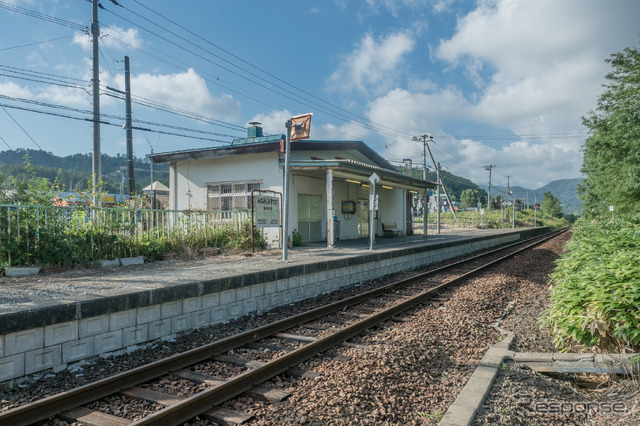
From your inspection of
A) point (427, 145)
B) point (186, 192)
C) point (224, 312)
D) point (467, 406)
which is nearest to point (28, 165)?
point (224, 312)

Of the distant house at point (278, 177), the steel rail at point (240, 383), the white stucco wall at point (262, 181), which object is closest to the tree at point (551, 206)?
the distant house at point (278, 177)

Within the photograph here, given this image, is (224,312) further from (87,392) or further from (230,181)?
(230,181)

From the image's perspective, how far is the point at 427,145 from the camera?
38.7m

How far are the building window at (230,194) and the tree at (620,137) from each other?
1907 cm

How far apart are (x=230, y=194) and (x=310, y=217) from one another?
11.6ft

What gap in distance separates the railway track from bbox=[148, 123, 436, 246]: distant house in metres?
8.37

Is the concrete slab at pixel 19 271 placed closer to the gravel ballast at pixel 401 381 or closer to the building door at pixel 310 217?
the gravel ballast at pixel 401 381

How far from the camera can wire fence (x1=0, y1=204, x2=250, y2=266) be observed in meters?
8.05

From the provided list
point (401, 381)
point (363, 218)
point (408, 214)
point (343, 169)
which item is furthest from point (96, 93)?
point (408, 214)

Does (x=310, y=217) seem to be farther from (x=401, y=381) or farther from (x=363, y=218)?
(x=401, y=381)

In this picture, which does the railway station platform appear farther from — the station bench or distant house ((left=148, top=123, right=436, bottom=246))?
the station bench

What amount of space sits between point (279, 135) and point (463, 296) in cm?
1080

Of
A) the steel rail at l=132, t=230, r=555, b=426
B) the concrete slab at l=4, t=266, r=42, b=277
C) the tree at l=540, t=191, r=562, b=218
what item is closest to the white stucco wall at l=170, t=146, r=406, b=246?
the concrete slab at l=4, t=266, r=42, b=277

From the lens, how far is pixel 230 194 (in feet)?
55.6
